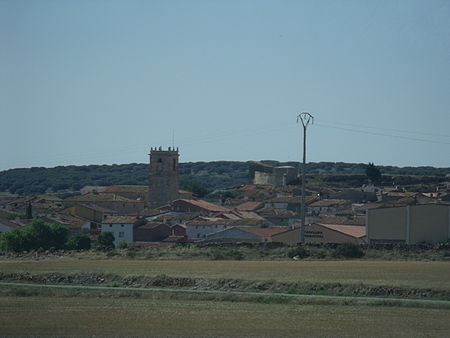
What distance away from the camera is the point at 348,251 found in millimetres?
70375

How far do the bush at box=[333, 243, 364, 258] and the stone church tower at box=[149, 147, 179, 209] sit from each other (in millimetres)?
76544

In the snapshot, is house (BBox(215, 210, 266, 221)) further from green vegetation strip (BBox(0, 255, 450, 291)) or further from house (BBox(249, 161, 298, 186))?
house (BBox(249, 161, 298, 186))

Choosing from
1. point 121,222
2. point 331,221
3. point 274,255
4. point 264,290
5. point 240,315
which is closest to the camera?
point 240,315

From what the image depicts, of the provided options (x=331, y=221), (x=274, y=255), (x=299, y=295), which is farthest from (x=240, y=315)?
(x=331, y=221)

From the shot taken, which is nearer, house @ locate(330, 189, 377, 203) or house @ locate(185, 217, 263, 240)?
house @ locate(185, 217, 263, 240)

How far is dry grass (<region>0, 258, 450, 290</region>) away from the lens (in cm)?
5062

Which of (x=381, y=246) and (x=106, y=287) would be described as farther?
(x=381, y=246)

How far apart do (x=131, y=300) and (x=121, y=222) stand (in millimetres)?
66574

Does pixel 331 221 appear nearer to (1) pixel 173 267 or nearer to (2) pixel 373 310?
(1) pixel 173 267

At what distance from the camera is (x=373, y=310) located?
130ft

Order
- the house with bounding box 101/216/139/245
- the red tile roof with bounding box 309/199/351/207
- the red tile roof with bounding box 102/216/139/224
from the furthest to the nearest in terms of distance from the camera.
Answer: the red tile roof with bounding box 309/199/351/207 → the red tile roof with bounding box 102/216/139/224 → the house with bounding box 101/216/139/245

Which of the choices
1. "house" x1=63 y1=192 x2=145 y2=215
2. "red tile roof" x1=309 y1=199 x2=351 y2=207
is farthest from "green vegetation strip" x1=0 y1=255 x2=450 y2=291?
"house" x1=63 y1=192 x2=145 y2=215

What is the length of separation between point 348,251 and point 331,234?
54.6ft

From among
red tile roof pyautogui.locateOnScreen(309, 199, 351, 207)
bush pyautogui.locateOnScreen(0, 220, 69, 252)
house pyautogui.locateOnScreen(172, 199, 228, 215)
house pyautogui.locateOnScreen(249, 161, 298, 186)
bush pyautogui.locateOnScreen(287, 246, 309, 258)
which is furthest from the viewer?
house pyautogui.locateOnScreen(249, 161, 298, 186)
